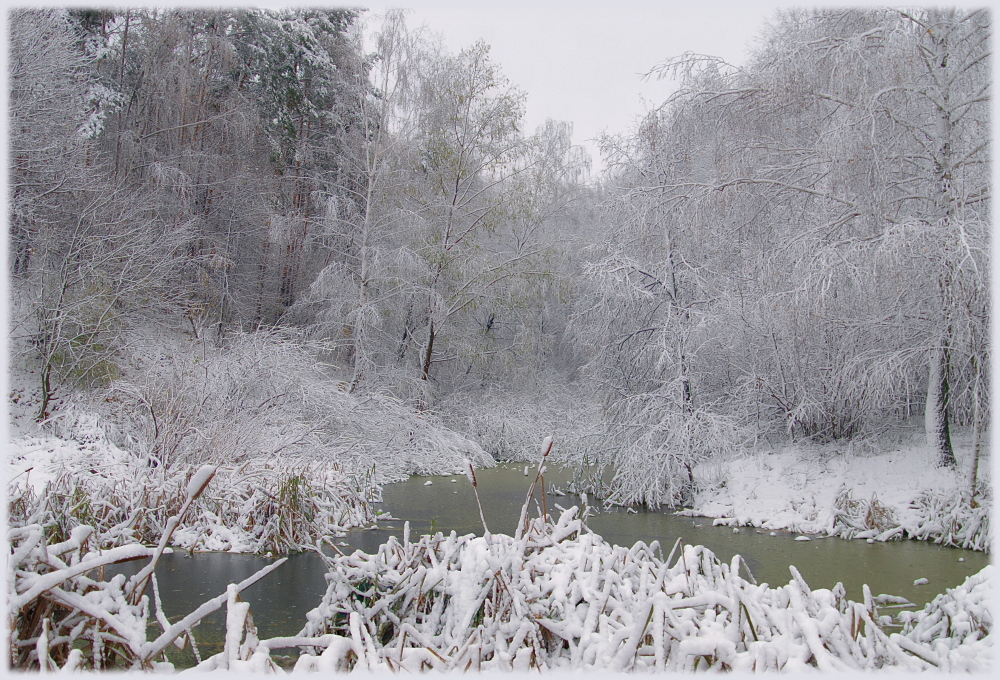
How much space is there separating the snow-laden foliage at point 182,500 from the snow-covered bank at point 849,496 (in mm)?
4439

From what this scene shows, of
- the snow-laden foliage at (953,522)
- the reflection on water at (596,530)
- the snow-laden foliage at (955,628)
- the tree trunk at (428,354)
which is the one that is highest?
the tree trunk at (428,354)

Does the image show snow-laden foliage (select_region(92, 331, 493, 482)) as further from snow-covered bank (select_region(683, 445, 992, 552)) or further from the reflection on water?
snow-covered bank (select_region(683, 445, 992, 552))

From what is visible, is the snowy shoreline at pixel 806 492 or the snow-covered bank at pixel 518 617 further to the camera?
the snowy shoreline at pixel 806 492

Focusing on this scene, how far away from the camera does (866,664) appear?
102 inches

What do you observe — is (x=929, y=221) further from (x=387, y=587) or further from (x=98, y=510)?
(x=98, y=510)

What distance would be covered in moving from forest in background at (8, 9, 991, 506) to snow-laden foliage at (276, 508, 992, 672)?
438 cm

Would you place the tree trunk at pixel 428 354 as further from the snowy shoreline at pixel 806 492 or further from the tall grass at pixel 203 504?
the tall grass at pixel 203 504

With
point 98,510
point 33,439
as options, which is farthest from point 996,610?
point 33,439

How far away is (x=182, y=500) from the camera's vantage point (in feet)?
21.2

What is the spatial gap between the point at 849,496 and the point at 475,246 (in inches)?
361

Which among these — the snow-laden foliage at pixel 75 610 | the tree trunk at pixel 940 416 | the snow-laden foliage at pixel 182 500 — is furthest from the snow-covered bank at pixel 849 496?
the snow-laden foliage at pixel 75 610

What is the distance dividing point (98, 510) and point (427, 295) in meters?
8.67

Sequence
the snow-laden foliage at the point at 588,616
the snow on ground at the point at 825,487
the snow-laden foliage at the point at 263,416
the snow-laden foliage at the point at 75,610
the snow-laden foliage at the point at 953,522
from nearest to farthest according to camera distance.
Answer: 1. the snow-laden foliage at the point at 75,610
2. the snow-laden foliage at the point at 588,616
3. the snow-laden foliage at the point at 953,522
4. the snow on ground at the point at 825,487
5. the snow-laden foliage at the point at 263,416

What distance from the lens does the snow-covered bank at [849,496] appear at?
683cm
